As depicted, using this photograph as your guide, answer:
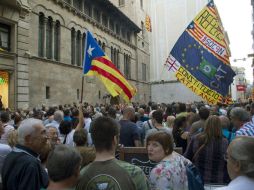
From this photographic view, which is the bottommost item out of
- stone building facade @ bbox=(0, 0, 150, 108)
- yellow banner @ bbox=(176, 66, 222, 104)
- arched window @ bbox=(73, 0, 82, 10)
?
yellow banner @ bbox=(176, 66, 222, 104)

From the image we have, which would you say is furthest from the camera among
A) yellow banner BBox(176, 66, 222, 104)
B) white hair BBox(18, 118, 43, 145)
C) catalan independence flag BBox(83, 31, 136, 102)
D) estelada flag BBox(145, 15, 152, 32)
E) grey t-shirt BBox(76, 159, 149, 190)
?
estelada flag BBox(145, 15, 152, 32)

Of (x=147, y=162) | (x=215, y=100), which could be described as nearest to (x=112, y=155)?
(x=147, y=162)

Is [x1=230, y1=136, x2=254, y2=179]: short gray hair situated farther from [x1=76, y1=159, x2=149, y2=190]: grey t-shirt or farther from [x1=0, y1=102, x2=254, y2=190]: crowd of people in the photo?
[x1=76, y1=159, x2=149, y2=190]: grey t-shirt

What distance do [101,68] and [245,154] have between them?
7532mm

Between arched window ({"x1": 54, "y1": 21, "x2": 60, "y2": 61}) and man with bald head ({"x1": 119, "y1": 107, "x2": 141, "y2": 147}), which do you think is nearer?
man with bald head ({"x1": 119, "y1": 107, "x2": 141, "y2": 147})

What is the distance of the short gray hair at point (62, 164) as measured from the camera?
273 centimetres

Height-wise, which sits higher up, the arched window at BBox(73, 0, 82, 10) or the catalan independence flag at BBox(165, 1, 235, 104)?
the arched window at BBox(73, 0, 82, 10)

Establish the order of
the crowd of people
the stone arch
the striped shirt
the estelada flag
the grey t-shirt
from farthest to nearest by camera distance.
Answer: the estelada flag < the stone arch < the striped shirt < the grey t-shirt < the crowd of people

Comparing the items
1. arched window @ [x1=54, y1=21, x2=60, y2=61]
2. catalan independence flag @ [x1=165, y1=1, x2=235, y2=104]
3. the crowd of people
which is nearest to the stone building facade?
arched window @ [x1=54, y1=21, x2=60, y2=61]

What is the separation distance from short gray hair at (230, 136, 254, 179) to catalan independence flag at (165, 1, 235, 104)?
9.03 m

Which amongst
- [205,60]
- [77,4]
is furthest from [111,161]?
[77,4]

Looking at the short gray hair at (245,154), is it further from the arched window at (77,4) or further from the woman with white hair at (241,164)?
the arched window at (77,4)

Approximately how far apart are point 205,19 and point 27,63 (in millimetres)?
11793

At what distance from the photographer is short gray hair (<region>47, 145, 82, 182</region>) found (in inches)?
108
